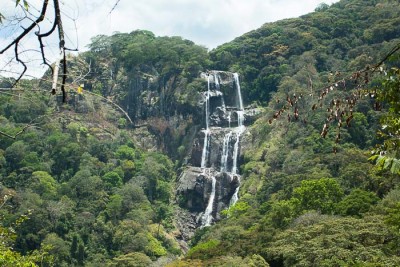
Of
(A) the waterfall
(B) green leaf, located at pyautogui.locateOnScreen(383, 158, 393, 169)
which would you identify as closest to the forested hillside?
(B) green leaf, located at pyautogui.locateOnScreen(383, 158, 393, 169)

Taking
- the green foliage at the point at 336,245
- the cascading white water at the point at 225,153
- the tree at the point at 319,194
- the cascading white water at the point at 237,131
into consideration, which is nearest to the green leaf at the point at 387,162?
the green foliage at the point at 336,245

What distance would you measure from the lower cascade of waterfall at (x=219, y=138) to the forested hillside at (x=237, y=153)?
1.95 feet

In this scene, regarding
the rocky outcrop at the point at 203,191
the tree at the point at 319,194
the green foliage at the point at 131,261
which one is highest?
the tree at the point at 319,194

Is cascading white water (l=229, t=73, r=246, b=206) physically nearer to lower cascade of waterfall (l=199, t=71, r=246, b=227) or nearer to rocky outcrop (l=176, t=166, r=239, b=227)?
lower cascade of waterfall (l=199, t=71, r=246, b=227)

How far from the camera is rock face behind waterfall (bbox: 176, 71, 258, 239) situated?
4369 centimetres

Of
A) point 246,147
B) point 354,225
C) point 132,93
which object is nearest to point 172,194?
point 246,147

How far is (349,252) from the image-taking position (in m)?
16.4

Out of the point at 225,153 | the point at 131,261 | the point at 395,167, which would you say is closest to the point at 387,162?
the point at 395,167

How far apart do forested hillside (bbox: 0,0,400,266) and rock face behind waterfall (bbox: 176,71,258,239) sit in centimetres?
38

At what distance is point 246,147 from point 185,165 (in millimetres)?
6677

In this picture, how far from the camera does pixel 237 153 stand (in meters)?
47.3

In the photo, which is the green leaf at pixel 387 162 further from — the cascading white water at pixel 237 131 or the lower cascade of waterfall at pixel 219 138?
the lower cascade of waterfall at pixel 219 138

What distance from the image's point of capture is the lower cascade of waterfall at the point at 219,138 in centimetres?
4403

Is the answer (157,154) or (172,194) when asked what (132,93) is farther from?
(172,194)
